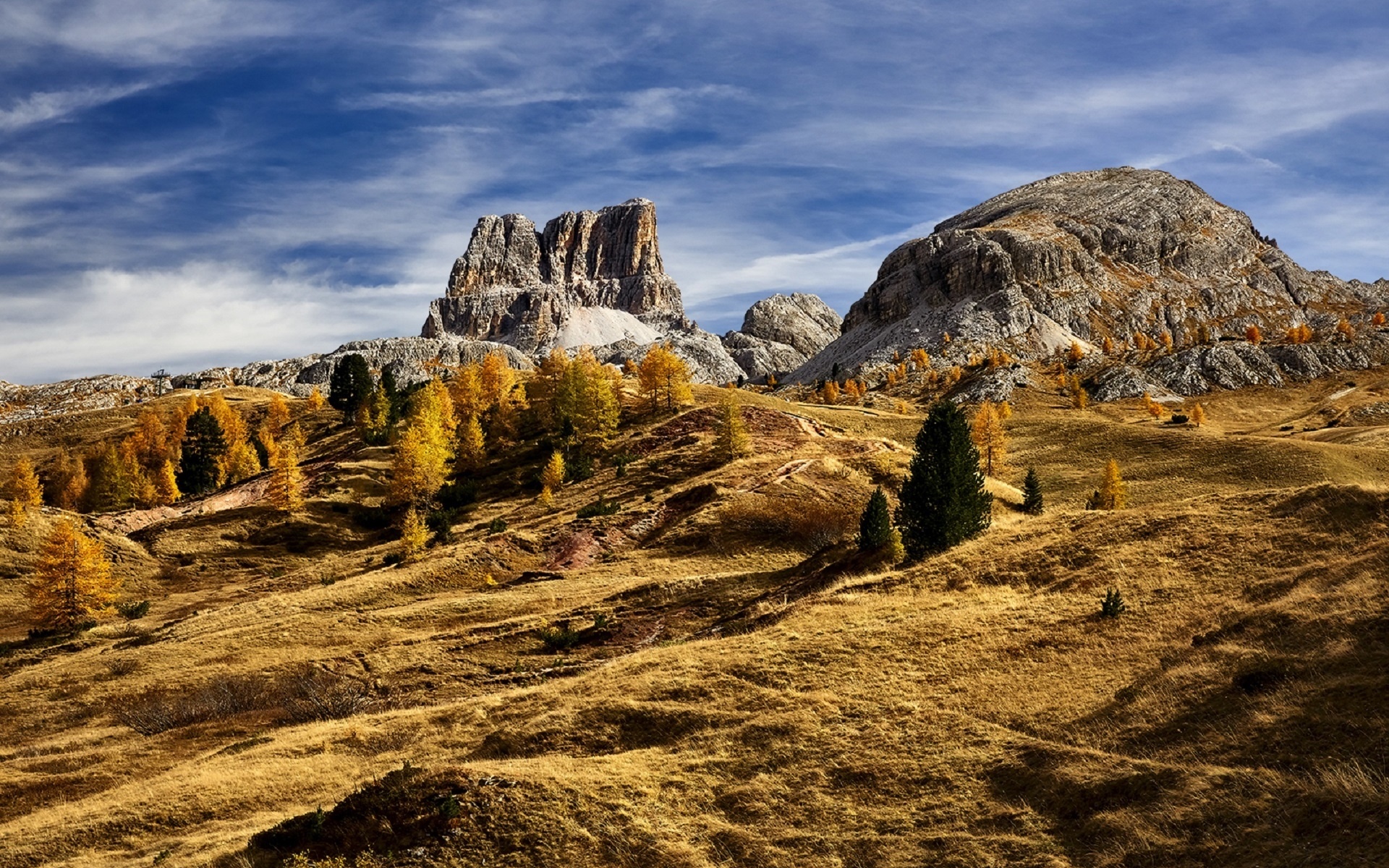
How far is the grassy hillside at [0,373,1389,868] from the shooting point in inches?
824

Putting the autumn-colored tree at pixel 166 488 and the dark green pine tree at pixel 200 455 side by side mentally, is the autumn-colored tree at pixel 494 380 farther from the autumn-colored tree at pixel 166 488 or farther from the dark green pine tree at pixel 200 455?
Result: the autumn-colored tree at pixel 166 488

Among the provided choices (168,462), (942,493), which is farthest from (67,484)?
(942,493)

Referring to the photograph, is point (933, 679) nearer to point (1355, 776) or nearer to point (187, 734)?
point (1355, 776)

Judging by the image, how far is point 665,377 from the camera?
349 ft

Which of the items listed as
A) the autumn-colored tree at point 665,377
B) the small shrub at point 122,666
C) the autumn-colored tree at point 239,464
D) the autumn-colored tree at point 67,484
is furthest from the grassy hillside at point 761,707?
the autumn-colored tree at point 67,484

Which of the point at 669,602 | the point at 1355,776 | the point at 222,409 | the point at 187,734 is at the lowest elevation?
the point at 187,734

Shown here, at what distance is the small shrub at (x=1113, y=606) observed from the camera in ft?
99.9

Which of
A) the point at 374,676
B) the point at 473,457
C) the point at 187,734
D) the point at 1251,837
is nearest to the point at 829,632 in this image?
the point at 1251,837

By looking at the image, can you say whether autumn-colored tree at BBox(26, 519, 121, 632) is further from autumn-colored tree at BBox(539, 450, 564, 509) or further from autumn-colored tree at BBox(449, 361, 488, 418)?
autumn-colored tree at BBox(449, 361, 488, 418)

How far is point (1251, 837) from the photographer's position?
693 inches

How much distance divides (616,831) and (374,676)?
28.9 meters

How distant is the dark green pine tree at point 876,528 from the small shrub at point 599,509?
28674 mm

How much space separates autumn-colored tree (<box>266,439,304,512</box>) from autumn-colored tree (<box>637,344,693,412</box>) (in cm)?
4219

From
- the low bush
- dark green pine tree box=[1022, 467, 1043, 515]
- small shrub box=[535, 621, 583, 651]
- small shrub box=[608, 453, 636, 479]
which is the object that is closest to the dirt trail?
small shrub box=[608, 453, 636, 479]
